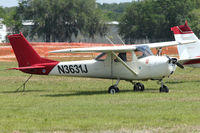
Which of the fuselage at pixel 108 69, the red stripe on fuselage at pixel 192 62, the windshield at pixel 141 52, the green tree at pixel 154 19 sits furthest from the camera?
the green tree at pixel 154 19

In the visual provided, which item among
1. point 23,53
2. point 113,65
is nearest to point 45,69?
point 23,53

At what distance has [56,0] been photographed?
96750 millimetres

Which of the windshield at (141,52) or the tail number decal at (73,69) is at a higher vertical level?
the windshield at (141,52)

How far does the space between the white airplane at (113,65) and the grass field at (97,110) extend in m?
0.82

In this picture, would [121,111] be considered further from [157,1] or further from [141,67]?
[157,1]

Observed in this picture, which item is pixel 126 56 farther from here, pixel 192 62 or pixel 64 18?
pixel 64 18

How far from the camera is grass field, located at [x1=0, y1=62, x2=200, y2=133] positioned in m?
10.1

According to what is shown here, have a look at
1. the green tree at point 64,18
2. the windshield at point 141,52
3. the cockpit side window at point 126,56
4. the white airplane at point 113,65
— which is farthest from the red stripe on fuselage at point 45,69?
the green tree at point 64,18

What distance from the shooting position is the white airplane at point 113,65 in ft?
54.4

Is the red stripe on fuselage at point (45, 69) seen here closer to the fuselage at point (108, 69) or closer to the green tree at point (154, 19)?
the fuselage at point (108, 69)

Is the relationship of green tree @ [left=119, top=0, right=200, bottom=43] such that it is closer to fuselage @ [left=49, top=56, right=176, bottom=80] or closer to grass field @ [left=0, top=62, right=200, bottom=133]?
fuselage @ [left=49, top=56, right=176, bottom=80]

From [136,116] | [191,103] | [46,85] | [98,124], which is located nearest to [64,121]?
[98,124]

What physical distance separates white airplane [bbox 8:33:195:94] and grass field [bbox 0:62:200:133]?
32.4 inches

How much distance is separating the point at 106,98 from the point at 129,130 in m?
5.63
